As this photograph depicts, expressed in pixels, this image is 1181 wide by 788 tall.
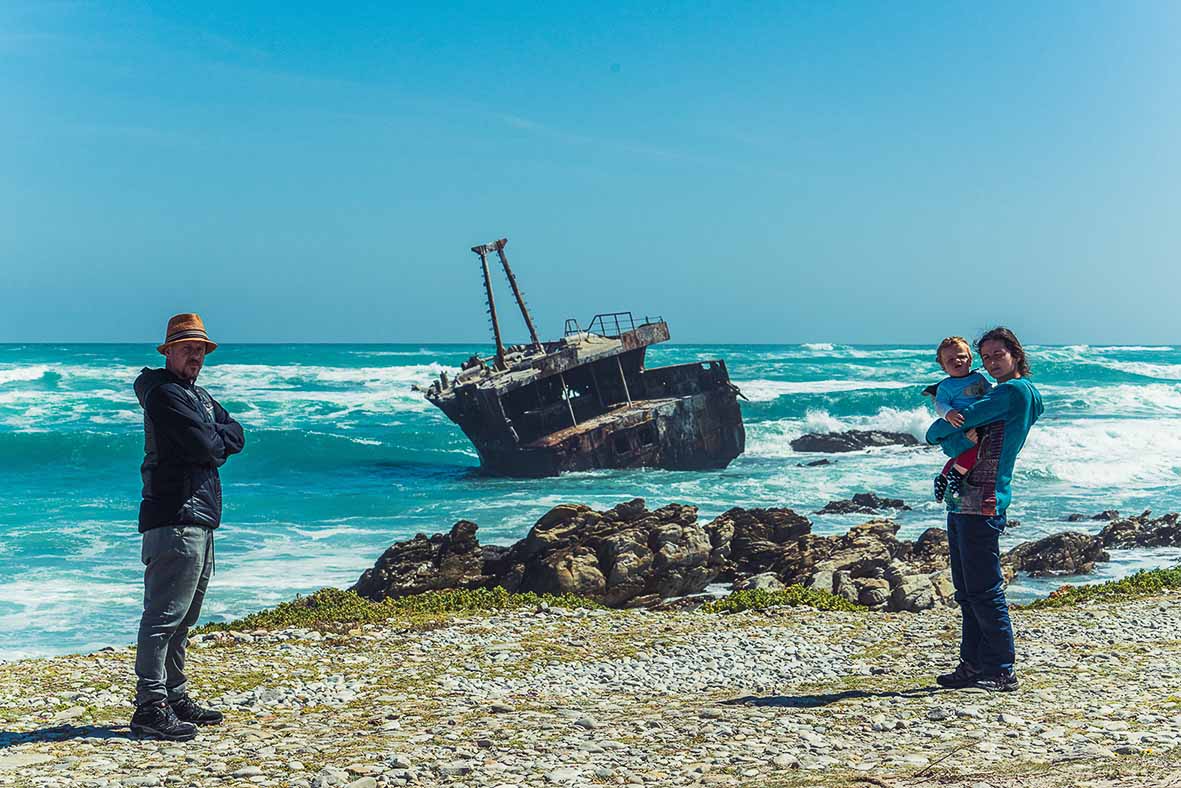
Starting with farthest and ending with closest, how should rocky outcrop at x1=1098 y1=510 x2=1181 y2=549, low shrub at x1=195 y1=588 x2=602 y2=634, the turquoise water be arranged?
rocky outcrop at x1=1098 y1=510 x2=1181 y2=549, the turquoise water, low shrub at x1=195 y1=588 x2=602 y2=634

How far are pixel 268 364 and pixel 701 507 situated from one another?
64390 millimetres

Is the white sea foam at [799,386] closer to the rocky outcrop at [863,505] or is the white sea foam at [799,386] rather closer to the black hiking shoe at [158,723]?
the rocky outcrop at [863,505]

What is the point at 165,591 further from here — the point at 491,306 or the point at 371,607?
the point at 491,306

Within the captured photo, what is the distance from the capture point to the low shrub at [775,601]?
35.1 ft

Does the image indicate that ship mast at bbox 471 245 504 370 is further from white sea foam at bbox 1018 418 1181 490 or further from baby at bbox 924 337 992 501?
baby at bbox 924 337 992 501

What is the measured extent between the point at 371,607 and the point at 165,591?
521 centimetres

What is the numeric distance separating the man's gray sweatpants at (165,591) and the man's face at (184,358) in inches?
31.8

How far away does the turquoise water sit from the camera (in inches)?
618

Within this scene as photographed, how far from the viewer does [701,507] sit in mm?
23547

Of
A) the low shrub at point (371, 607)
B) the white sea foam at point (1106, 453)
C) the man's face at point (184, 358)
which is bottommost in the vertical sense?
the white sea foam at point (1106, 453)

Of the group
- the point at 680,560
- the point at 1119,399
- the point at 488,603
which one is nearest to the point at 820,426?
the point at 1119,399

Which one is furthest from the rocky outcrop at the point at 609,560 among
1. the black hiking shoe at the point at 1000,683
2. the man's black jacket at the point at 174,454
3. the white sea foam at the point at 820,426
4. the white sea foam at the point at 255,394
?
the white sea foam at the point at 255,394

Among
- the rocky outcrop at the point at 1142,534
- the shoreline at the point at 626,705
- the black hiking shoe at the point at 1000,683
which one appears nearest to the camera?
the shoreline at the point at 626,705

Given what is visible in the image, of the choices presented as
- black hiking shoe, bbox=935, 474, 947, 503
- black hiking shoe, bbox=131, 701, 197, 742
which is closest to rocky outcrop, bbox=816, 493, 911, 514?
black hiking shoe, bbox=935, 474, 947, 503
